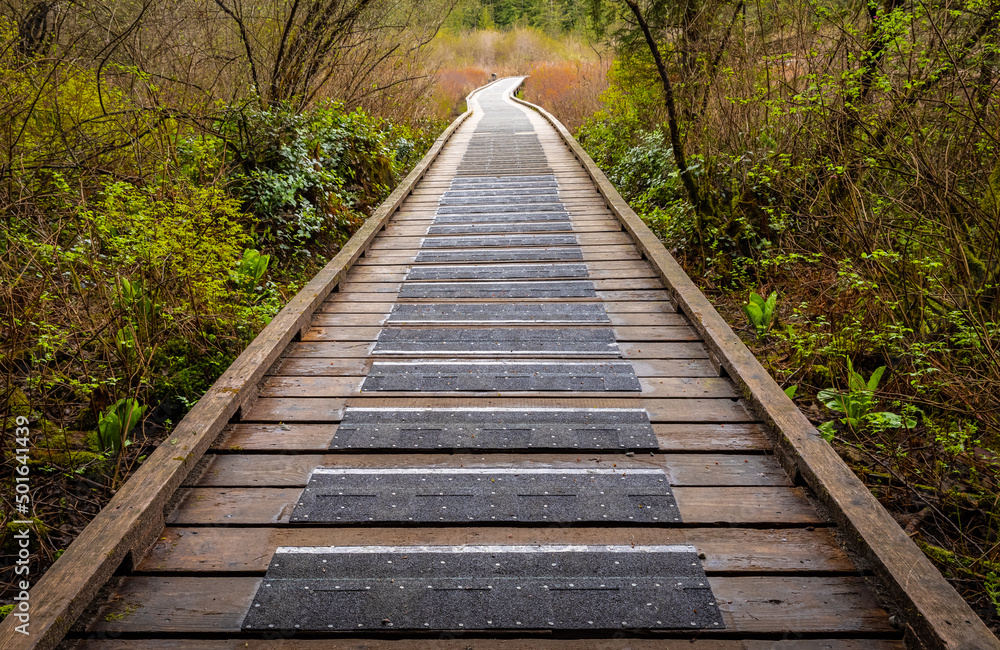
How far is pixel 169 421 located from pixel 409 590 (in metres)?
2.21

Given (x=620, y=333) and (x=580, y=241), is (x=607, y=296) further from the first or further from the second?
(x=580, y=241)

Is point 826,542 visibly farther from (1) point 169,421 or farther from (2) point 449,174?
(2) point 449,174

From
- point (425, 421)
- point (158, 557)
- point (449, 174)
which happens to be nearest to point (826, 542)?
point (425, 421)

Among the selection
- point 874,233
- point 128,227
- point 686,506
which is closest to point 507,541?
point 686,506

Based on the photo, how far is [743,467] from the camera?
8.28ft

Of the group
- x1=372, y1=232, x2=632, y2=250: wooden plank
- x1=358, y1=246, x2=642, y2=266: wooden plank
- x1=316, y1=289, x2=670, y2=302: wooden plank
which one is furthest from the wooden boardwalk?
x1=372, y1=232, x2=632, y2=250: wooden plank

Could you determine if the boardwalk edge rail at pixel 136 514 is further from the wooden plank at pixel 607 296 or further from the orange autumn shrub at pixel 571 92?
the orange autumn shrub at pixel 571 92

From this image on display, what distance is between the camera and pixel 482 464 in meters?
2.56

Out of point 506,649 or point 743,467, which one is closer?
point 506,649

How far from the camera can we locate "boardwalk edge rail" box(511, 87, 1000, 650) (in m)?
1.67

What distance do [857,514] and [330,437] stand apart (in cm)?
209

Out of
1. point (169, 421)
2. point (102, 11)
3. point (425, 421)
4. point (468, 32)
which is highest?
point (468, 32)

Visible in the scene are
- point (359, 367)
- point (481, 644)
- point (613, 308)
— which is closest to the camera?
point (481, 644)

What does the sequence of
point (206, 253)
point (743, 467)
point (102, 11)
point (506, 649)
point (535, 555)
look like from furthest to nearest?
1. point (102, 11)
2. point (206, 253)
3. point (743, 467)
4. point (535, 555)
5. point (506, 649)
